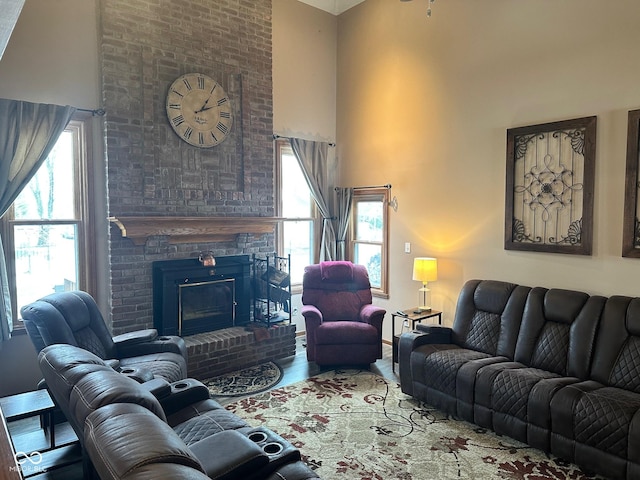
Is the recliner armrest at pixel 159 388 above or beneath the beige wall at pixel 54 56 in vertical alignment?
beneath

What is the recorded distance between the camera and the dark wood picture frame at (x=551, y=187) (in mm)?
3764

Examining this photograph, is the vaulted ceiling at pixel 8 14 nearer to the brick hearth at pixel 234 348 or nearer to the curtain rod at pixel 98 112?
the curtain rod at pixel 98 112

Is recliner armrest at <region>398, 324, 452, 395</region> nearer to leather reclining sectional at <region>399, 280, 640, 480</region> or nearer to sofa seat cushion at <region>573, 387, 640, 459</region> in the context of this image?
leather reclining sectional at <region>399, 280, 640, 480</region>

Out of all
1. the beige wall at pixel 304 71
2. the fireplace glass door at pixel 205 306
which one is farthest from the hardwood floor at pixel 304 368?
the beige wall at pixel 304 71

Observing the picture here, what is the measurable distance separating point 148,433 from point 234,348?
336 cm

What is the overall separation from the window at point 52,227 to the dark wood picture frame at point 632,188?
4.79 meters

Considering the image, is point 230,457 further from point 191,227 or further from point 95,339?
point 191,227

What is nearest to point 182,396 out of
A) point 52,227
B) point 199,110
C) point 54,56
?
point 52,227

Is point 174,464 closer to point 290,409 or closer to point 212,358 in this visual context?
point 290,409

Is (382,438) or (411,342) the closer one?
(382,438)

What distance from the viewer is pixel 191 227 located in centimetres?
463

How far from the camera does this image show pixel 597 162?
3.69 meters

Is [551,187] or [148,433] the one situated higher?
[551,187]

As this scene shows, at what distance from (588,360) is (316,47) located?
491 centimetres
